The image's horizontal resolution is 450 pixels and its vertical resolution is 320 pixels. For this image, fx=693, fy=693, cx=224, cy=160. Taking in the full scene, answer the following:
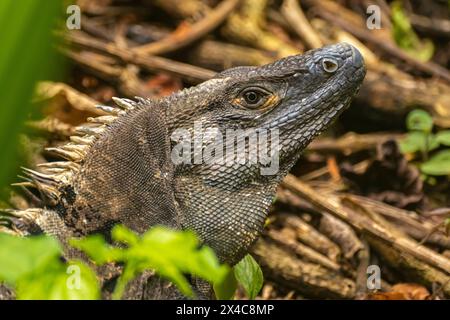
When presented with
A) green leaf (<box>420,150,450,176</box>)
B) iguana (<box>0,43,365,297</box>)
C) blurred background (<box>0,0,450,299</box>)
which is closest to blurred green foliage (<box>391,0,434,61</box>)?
blurred background (<box>0,0,450,299</box>)

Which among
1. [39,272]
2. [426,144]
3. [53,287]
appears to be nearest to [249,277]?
[53,287]

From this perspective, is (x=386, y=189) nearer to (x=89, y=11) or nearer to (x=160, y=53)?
(x=160, y=53)

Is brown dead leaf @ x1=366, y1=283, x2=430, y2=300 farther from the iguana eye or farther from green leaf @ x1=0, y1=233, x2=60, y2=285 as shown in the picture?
green leaf @ x1=0, y1=233, x2=60, y2=285

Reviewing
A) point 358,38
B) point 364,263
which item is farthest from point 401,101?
point 364,263

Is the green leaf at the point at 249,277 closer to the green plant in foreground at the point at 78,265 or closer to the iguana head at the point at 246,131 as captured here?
the iguana head at the point at 246,131

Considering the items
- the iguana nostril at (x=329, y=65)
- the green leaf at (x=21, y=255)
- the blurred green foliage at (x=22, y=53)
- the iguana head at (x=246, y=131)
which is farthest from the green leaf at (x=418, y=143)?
the blurred green foliage at (x=22, y=53)
